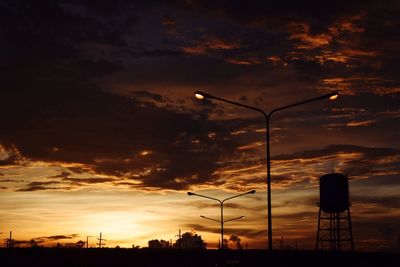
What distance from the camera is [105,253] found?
75.8 meters

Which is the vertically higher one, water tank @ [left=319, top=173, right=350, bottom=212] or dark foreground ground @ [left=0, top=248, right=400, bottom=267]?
A: water tank @ [left=319, top=173, right=350, bottom=212]

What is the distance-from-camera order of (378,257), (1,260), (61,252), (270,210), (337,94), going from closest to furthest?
1. (337,94)
2. (270,210)
3. (1,260)
4. (61,252)
5. (378,257)

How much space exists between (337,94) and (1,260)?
50.8 m

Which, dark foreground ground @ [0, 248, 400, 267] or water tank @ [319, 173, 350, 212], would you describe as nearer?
water tank @ [319, 173, 350, 212]

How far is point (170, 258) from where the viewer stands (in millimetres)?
77750

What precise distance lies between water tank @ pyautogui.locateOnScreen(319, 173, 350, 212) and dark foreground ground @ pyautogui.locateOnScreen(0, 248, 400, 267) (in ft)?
31.8

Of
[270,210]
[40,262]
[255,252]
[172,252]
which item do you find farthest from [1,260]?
[270,210]

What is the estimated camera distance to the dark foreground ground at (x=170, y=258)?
70750mm

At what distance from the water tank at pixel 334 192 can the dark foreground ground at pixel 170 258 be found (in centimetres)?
970

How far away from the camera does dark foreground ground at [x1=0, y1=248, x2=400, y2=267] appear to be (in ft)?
232

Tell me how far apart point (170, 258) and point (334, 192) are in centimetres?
2387

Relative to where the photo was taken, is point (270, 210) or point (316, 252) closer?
point (270, 210)

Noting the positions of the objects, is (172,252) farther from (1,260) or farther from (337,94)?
(337,94)

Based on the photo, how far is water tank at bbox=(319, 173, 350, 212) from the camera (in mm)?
69125
